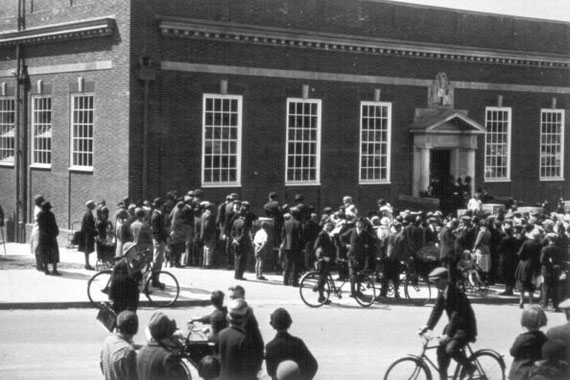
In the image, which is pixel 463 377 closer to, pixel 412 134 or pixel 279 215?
pixel 279 215

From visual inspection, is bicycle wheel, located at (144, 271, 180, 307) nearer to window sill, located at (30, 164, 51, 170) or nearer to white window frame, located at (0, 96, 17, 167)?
window sill, located at (30, 164, 51, 170)

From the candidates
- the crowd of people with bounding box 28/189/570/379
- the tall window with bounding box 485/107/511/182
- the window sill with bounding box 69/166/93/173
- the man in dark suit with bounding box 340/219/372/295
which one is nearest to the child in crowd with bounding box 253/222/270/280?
the crowd of people with bounding box 28/189/570/379

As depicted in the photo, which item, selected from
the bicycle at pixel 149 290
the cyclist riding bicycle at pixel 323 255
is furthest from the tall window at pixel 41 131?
the cyclist riding bicycle at pixel 323 255

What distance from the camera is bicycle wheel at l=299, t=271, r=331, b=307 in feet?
65.3

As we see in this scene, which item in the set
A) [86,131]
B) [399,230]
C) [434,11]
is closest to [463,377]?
[399,230]

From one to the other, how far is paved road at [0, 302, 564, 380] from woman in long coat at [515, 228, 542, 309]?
0.88 m

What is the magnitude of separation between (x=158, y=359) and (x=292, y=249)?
13622mm

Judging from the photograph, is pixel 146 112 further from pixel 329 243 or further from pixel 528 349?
pixel 528 349

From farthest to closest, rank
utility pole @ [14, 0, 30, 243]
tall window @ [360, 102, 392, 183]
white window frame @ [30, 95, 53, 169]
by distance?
1. tall window @ [360, 102, 392, 183]
2. utility pole @ [14, 0, 30, 243]
3. white window frame @ [30, 95, 53, 169]

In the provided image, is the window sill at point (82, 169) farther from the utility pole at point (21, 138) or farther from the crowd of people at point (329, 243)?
the crowd of people at point (329, 243)

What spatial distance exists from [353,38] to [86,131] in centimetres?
955

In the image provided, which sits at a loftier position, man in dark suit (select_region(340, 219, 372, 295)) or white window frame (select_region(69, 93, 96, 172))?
white window frame (select_region(69, 93, 96, 172))

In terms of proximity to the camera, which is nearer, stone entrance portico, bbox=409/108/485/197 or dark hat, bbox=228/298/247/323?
dark hat, bbox=228/298/247/323

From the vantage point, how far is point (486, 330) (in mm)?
18047
